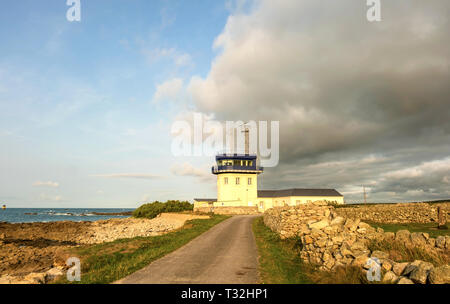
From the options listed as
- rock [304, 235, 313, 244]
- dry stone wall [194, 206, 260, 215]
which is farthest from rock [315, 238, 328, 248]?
dry stone wall [194, 206, 260, 215]

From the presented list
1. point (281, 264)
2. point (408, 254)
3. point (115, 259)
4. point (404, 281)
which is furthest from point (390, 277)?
point (115, 259)

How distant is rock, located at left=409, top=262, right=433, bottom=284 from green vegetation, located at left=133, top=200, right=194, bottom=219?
5377 centimetres

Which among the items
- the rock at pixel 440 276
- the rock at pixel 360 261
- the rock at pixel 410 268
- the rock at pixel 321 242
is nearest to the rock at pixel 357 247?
the rock at pixel 360 261

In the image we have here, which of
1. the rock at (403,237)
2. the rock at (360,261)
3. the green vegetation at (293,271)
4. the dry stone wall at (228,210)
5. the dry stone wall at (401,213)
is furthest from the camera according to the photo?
the dry stone wall at (228,210)

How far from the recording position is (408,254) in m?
10.1

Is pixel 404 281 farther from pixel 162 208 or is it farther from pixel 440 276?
pixel 162 208

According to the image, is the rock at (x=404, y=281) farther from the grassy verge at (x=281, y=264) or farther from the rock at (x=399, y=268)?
the grassy verge at (x=281, y=264)

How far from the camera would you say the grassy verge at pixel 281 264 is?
923 cm

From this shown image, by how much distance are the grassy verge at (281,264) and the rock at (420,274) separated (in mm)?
3027

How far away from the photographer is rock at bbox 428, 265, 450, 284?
6594 mm


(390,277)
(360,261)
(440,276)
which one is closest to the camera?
(440,276)

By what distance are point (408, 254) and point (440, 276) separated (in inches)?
148
